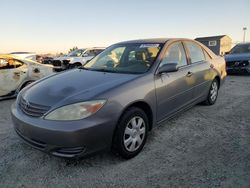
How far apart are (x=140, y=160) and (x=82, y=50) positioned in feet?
38.6

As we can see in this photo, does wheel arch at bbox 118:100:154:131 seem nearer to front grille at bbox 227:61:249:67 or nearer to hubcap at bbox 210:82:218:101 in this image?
hubcap at bbox 210:82:218:101

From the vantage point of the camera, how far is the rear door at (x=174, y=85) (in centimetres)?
330

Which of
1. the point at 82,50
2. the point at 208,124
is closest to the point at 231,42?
the point at 82,50

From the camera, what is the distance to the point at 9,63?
6.21 metres

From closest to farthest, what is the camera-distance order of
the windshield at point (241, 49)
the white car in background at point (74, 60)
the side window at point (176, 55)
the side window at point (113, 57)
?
the side window at point (176, 55), the side window at point (113, 57), the windshield at point (241, 49), the white car in background at point (74, 60)

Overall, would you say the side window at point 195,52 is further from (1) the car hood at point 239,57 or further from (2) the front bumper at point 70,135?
(1) the car hood at point 239,57

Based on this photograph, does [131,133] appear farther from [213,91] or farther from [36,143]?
[213,91]

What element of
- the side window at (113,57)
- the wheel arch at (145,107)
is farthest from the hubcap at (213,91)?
the wheel arch at (145,107)

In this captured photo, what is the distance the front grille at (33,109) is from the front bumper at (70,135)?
0.06 m

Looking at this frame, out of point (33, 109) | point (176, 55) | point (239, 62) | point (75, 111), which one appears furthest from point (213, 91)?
point (239, 62)

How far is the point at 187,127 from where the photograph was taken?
12.9ft

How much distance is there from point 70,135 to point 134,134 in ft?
2.92

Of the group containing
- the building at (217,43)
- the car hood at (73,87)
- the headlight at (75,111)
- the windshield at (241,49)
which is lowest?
the building at (217,43)

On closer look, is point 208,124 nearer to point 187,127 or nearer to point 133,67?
point 187,127
